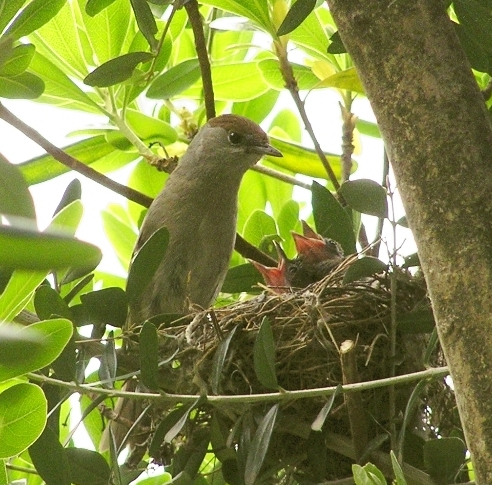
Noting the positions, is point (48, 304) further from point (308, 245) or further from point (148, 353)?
point (308, 245)

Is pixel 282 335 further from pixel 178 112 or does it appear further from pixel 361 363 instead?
pixel 178 112

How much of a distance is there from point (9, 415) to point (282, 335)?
136 centimetres

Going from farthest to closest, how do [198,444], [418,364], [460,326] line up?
[418,364] → [198,444] → [460,326]

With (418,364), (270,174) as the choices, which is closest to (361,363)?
(418,364)

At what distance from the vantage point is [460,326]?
132cm

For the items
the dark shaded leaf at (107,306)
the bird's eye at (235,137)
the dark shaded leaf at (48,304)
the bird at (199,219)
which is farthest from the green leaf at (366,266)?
the bird's eye at (235,137)

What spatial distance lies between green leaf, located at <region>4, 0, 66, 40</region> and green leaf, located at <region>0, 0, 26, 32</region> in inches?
1.8

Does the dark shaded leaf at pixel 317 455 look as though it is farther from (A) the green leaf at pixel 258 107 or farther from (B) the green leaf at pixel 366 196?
(A) the green leaf at pixel 258 107

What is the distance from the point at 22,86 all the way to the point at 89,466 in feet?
3.78

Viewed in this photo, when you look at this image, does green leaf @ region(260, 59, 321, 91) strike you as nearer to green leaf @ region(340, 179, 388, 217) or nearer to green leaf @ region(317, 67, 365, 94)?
green leaf @ region(317, 67, 365, 94)

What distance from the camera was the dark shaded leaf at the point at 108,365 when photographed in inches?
76.8

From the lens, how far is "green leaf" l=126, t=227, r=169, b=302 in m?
2.05

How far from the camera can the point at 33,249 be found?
32cm

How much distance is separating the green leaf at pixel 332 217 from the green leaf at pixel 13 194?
85.1 inches
